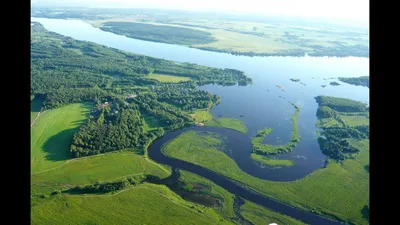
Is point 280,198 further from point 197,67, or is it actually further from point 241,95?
point 197,67

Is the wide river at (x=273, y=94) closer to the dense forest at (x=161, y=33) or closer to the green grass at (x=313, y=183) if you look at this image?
the green grass at (x=313, y=183)

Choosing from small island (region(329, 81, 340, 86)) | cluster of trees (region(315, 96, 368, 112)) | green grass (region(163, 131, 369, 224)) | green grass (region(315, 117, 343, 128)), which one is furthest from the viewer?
small island (region(329, 81, 340, 86))

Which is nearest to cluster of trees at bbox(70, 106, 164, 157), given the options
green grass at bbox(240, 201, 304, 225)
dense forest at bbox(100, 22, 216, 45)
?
green grass at bbox(240, 201, 304, 225)

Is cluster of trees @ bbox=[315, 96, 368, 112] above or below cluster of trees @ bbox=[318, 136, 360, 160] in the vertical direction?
above

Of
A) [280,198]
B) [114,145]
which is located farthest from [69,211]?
[280,198]

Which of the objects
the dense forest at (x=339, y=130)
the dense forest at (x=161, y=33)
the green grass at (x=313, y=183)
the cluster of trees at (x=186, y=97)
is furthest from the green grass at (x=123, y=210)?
the dense forest at (x=161, y=33)

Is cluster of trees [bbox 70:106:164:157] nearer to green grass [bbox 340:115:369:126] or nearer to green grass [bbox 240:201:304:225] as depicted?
green grass [bbox 240:201:304:225]
